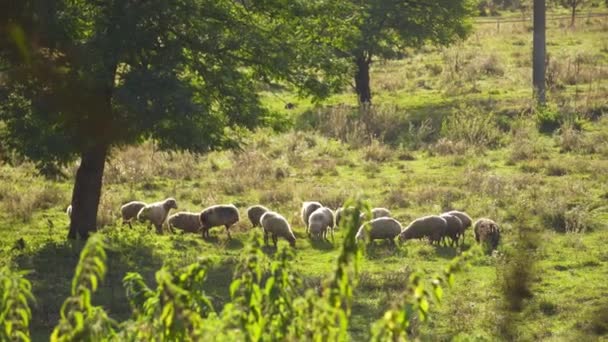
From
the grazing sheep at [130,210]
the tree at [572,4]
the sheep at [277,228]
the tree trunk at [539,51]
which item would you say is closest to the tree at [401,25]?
the tree trunk at [539,51]

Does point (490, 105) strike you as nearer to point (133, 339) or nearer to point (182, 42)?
point (182, 42)

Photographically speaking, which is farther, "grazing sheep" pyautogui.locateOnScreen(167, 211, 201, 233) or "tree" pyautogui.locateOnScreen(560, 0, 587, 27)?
"tree" pyautogui.locateOnScreen(560, 0, 587, 27)

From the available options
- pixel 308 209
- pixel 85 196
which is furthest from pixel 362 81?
pixel 85 196

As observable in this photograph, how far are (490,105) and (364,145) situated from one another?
6167mm

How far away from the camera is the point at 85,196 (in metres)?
20.7

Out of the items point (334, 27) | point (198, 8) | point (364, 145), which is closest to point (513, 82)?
point (364, 145)

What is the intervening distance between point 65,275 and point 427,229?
20.3 feet

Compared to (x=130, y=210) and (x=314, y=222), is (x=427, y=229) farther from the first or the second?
(x=130, y=210)

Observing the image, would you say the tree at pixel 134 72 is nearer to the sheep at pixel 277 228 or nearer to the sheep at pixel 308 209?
the sheep at pixel 277 228

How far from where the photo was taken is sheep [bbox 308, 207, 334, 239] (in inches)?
840

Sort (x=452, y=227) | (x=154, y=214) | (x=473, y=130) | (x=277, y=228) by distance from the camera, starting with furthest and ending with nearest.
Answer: (x=473, y=130) < (x=154, y=214) < (x=277, y=228) < (x=452, y=227)

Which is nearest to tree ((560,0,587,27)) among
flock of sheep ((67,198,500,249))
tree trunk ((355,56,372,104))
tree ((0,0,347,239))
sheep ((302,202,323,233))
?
tree trunk ((355,56,372,104))

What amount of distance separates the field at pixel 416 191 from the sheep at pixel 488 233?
0.29 meters

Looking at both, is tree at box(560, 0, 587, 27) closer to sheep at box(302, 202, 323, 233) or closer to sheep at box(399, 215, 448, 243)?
sheep at box(302, 202, 323, 233)
